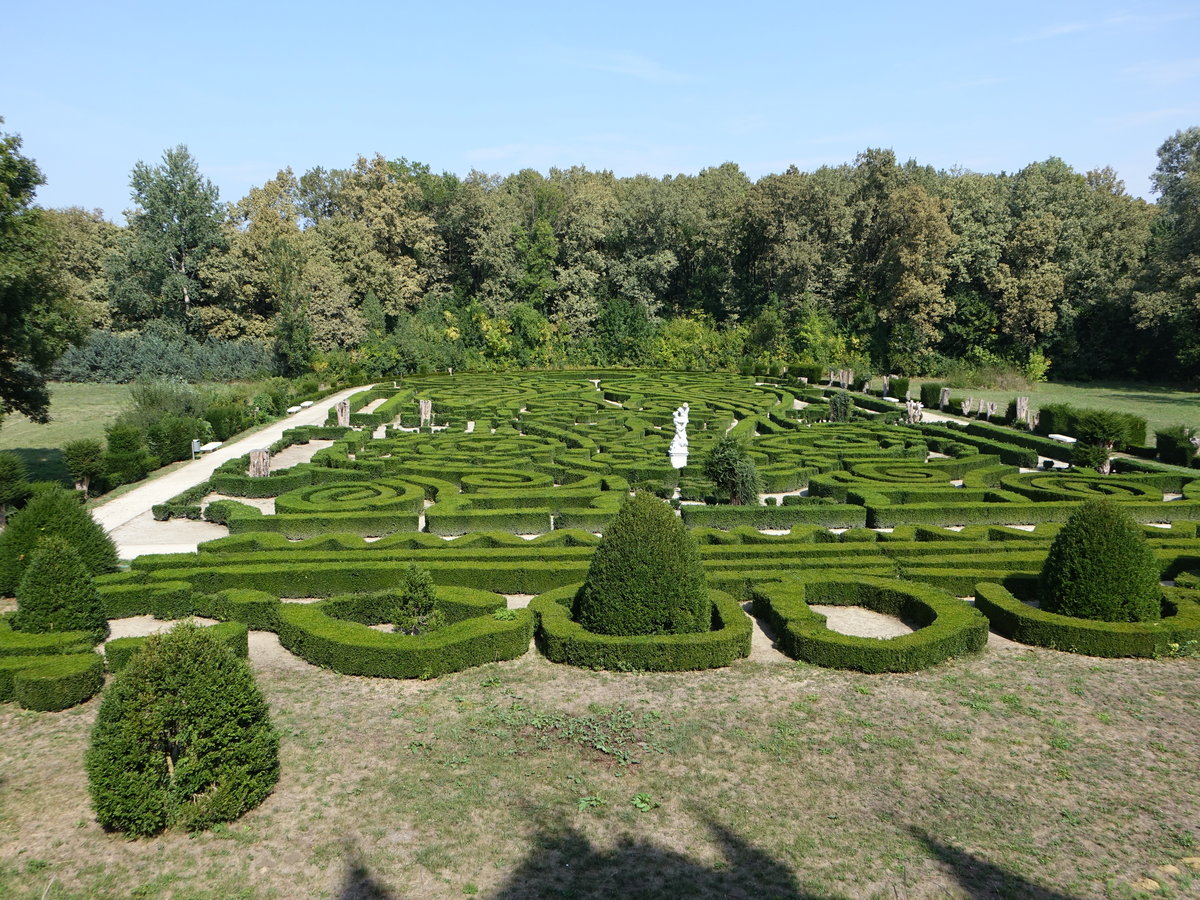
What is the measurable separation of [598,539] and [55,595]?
24.3 feet

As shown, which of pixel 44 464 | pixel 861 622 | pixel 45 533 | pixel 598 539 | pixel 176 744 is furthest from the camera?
pixel 44 464

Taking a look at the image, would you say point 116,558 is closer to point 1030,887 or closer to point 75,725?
point 75,725

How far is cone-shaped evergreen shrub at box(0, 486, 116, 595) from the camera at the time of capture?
1170 centimetres

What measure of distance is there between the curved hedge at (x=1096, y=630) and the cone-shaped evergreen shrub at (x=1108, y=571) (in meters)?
0.17

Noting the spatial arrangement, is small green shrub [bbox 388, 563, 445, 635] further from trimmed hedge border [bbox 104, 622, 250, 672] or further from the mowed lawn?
trimmed hedge border [bbox 104, 622, 250, 672]

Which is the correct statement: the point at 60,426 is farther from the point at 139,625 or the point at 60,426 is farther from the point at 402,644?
the point at 402,644

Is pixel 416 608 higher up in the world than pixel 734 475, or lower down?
lower down

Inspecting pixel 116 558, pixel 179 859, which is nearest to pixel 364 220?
pixel 116 558

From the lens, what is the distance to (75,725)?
830 cm

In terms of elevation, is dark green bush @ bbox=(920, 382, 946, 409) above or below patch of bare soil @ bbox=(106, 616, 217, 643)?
above

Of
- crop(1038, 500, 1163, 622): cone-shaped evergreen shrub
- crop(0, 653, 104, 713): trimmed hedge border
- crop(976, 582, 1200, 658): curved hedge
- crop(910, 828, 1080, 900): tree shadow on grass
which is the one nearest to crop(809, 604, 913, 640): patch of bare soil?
crop(976, 582, 1200, 658): curved hedge

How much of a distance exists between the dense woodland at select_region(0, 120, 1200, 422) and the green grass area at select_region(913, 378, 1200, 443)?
2.07m

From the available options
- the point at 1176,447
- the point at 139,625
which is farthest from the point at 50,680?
the point at 1176,447

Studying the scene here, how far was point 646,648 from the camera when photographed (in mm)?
9492
